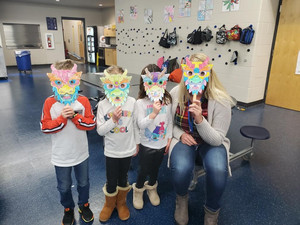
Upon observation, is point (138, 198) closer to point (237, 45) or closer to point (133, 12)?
point (237, 45)

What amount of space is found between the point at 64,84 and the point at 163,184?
4.22ft

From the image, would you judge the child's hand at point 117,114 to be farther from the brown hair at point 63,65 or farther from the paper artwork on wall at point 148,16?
the paper artwork on wall at point 148,16

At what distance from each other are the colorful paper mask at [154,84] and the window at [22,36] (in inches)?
404

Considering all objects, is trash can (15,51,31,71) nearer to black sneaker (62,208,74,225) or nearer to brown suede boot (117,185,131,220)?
black sneaker (62,208,74,225)

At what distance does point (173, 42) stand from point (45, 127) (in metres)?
4.60

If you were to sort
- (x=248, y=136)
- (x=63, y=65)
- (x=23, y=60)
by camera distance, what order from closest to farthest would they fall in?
(x=63, y=65) < (x=248, y=136) < (x=23, y=60)

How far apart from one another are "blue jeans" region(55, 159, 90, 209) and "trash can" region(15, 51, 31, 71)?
777 centimetres

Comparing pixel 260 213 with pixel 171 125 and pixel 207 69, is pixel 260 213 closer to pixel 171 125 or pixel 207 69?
pixel 171 125

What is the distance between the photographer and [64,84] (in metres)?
1.30

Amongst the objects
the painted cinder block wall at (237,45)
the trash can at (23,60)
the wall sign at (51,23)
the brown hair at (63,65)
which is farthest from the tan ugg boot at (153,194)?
the wall sign at (51,23)

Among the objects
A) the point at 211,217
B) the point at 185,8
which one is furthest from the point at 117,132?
the point at 185,8

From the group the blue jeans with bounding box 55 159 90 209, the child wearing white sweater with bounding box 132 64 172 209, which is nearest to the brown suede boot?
the child wearing white sweater with bounding box 132 64 172 209

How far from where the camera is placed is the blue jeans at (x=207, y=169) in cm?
143

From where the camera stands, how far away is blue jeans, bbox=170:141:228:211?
1.43m
